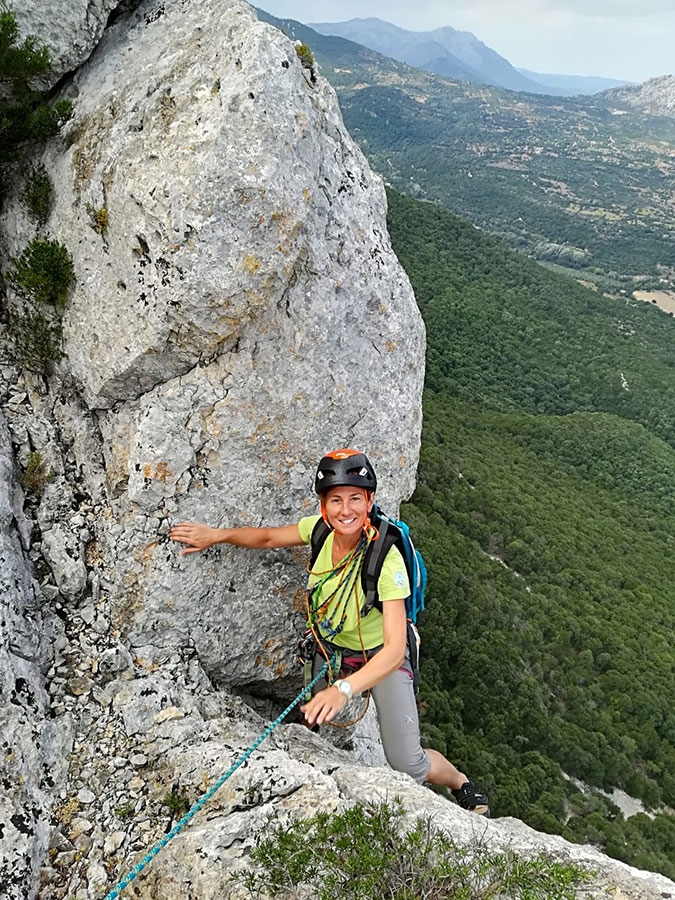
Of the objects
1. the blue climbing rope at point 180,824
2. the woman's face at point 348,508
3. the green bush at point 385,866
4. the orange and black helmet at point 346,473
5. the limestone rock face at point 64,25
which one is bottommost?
the blue climbing rope at point 180,824

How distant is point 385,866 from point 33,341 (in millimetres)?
5441

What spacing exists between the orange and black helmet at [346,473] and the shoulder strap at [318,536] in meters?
0.52

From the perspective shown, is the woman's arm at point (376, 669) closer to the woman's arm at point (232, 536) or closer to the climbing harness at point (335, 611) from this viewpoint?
the climbing harness at point (335, 611)

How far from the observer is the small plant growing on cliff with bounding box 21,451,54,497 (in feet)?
18.2

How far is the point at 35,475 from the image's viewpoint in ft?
18.3

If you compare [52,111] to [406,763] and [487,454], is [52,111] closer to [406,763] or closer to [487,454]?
[406,763]

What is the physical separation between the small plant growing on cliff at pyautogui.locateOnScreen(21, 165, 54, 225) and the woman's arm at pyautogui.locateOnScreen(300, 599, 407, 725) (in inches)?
197

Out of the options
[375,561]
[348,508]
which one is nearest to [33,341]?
[348,508]

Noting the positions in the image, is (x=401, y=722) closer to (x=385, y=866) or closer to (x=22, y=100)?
(x=385, y=866)

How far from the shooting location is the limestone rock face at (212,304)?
201 inches

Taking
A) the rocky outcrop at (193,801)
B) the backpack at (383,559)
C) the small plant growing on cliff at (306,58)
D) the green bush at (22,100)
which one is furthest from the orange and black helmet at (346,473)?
the green bush at (22,100)

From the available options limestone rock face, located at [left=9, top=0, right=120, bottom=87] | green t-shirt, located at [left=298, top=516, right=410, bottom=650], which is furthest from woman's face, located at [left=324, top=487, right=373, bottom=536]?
limestone rock face, located at [left=9, top=0, right=120, bottom=87]

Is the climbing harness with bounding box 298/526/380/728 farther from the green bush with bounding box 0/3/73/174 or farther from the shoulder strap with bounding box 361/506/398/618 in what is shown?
the green bush with bounding box 0/3/73/174

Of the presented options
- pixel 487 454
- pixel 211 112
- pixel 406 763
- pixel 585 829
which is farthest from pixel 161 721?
pixel 487 454
